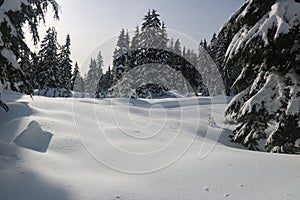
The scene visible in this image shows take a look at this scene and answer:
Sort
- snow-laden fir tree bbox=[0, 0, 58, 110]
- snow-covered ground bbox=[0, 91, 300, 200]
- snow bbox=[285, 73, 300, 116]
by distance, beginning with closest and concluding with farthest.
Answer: snow-covered ground bbox=[0, 91, 300, 200], snow-laden fir tree bbox=[0, 0, 58, 110], snow bbox=[285, 73, 300, 116]

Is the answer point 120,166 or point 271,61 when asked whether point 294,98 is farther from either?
point 120,166

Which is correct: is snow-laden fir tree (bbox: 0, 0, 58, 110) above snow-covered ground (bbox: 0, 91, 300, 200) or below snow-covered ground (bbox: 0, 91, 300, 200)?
above

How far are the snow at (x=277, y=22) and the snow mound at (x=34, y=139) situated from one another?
18.4 feet

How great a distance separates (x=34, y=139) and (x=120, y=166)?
8.29 feet

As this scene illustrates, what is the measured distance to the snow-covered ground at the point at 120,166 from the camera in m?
4.95

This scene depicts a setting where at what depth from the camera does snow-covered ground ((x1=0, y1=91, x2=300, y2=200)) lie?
16.3 feet

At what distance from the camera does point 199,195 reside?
497 cm

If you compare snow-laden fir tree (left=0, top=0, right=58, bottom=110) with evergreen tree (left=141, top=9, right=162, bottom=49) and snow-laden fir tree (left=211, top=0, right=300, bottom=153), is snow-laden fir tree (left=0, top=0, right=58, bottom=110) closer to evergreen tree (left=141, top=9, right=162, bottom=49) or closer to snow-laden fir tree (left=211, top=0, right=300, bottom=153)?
snow-laden fir tree (left=211, top=0, right=300, bottom=153)

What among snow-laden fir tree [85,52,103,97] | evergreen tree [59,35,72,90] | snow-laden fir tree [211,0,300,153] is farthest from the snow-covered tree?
snow-laden fir tree [211,0,300,153]

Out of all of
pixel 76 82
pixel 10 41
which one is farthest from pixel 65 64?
pixel 10 41

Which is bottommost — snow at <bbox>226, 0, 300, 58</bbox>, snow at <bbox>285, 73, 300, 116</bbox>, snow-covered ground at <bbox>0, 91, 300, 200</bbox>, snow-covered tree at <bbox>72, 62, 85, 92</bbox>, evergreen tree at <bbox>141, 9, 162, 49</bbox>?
snow-covered ground at <bbox>0, 91, 300, 200</bbox>

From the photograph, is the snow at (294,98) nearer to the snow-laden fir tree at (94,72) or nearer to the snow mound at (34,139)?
the snow mound at (34,139)

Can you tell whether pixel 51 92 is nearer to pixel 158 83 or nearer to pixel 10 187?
pixel 158 83

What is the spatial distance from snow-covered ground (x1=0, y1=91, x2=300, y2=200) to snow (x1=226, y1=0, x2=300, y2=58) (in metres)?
2.90
